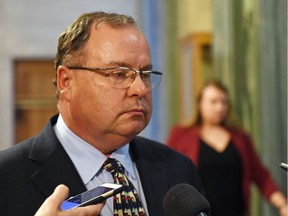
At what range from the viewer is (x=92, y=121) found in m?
1.72

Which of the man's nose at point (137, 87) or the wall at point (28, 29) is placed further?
the wall at point (28, 29)

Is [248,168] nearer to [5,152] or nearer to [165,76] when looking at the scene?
[5,152]

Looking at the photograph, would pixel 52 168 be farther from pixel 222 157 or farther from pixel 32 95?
pixel 32 95

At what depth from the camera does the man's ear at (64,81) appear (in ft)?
5.79

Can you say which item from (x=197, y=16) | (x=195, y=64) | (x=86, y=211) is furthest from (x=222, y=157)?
(x=197, y=16)

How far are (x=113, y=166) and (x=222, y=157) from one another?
195cm

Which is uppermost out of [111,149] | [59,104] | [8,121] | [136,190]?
[59,104]

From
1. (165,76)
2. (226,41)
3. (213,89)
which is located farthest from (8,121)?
(213,89)

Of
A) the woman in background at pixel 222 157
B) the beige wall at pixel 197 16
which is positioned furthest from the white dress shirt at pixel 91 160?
the beige wall at pixel 197 16

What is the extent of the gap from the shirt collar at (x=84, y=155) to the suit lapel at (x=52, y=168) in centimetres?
2

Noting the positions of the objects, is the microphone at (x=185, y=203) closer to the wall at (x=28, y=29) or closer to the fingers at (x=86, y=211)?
the fingers at (x=86, y=211)

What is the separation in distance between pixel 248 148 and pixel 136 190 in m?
2.02

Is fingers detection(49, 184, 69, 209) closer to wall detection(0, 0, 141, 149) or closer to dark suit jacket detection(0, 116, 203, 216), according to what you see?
dark suit jacket detection(0, 116, 203, 216)

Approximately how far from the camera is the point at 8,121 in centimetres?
693
